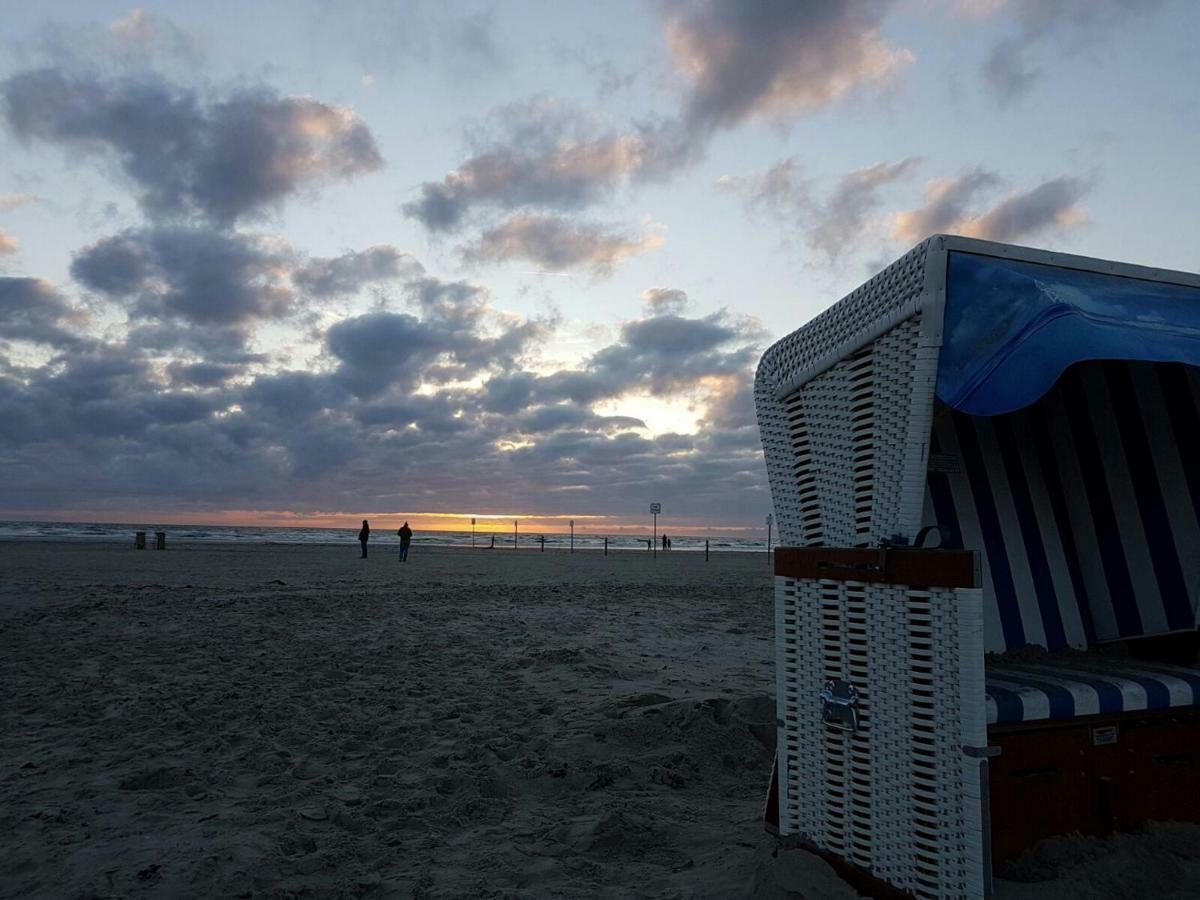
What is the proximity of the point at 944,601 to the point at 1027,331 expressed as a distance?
913mm

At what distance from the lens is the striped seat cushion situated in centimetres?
273

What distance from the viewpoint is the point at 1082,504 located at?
169 inches

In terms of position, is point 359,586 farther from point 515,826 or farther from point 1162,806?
point 1162,806

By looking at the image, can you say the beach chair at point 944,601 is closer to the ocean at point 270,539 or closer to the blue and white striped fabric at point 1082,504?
the blue and white striped fabric at point 1082,504

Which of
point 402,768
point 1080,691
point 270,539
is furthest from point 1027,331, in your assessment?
point 270,539

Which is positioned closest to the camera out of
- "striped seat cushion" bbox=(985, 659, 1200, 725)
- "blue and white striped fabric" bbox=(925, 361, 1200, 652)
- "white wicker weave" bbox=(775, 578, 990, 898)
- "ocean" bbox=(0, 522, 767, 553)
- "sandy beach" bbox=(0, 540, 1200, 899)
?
"white wicker weave" bbox=(775, 578, 990, 898)

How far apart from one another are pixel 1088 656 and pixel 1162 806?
3.36ft

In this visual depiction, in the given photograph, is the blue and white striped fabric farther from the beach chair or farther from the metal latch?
the metal latch

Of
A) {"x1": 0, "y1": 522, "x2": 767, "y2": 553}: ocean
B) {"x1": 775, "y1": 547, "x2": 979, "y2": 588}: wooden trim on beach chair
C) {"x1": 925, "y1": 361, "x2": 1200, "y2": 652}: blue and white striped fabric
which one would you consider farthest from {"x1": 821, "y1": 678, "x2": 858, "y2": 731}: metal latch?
{"x1": 0, "y1": 522, "x2": 767, "y2": 553}: ocean

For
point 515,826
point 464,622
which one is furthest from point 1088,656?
point 464,622

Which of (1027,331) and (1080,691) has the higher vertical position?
(1027,331)

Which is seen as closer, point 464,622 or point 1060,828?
point 1060,828

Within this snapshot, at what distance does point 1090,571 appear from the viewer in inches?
169

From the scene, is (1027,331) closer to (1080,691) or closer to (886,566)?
(886,566)
